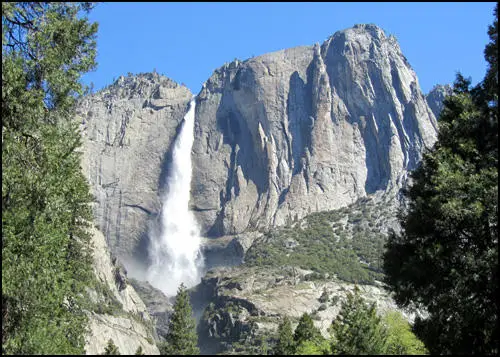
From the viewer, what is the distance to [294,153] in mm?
188750

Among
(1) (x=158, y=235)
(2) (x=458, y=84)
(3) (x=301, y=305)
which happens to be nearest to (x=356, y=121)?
(1) (x=158, y=235)

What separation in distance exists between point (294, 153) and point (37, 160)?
170 m

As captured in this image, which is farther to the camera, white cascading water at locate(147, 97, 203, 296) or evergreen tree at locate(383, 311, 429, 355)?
white cascading water at locate(147, 97, 203, 296)

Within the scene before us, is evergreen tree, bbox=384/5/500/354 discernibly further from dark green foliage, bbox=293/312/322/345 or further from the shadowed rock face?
the shadowed rock face

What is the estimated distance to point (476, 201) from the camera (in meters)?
21.0

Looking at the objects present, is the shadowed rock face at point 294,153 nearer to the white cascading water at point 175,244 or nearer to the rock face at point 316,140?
the rock face at point 316,140

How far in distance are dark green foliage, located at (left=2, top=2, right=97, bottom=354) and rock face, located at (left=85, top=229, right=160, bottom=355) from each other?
130 ft

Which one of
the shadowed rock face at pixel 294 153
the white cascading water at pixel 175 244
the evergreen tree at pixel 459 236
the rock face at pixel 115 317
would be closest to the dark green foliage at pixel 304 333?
the rock face at pixel 115 317

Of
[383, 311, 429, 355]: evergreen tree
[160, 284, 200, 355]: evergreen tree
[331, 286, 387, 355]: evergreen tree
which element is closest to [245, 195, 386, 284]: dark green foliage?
[160, 284, 200, 355]: evergreen tree

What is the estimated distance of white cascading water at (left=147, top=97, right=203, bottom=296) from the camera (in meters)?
186

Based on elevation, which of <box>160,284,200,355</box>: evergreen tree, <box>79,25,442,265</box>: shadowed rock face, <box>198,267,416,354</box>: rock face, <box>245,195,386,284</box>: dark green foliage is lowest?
<box>198,267,416,354</box>: rock face

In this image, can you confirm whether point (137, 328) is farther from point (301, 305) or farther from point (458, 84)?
point (458, 84)

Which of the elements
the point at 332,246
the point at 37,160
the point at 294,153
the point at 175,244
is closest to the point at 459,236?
the point at 37,160

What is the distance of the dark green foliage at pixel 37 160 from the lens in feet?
60.3
